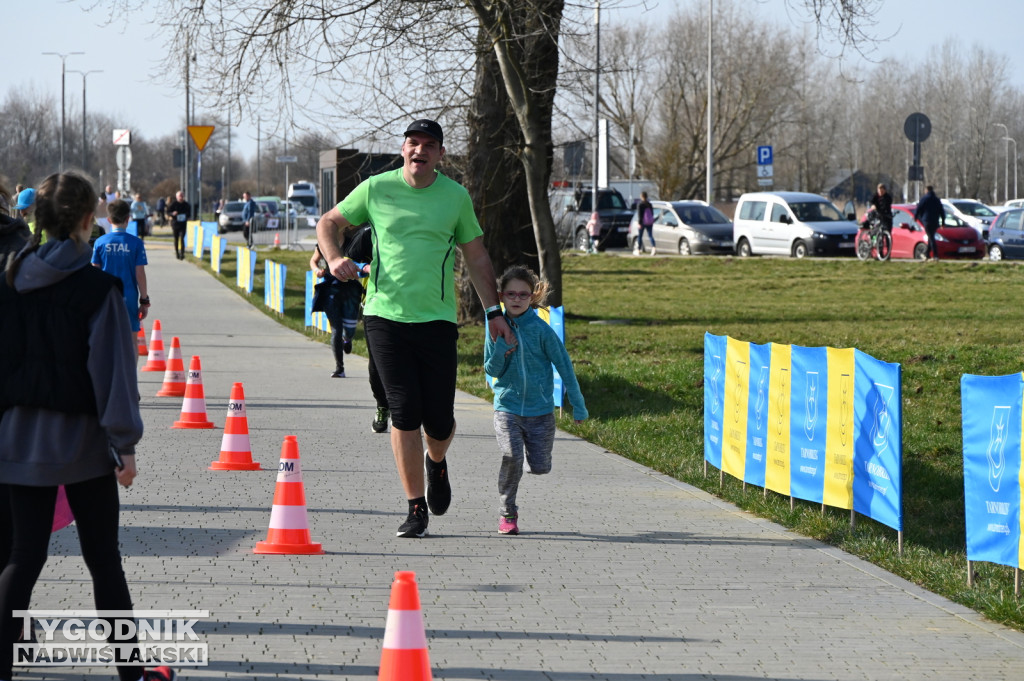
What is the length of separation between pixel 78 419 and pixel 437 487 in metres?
3.11

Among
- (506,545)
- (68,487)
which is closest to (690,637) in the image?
(506,545)

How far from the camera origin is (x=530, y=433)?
752cm

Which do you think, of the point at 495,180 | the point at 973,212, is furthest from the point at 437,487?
the point at 973,212

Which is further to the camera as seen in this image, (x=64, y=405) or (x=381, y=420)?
(x=381, y=420)

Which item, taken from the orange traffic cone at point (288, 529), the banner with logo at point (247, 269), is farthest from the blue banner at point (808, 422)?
the banner with logo at point (247, 269)

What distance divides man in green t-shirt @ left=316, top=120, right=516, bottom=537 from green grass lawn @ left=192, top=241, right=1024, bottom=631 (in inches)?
88.6

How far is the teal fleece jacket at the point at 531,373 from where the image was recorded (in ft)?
24.5

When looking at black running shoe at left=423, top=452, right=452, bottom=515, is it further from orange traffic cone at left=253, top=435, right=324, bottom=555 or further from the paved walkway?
orange traffic cone at left=253, top=435, right=324, bottom=555

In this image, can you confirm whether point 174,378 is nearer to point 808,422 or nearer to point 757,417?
point 757,417

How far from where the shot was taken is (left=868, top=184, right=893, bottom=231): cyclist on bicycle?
99.5ft

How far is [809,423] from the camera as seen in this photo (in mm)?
8062

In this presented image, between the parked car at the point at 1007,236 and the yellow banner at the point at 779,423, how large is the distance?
A: 84.6 feet

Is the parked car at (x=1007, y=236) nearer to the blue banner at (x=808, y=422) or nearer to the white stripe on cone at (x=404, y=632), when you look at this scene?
the blue banner at (x=808, y=422)

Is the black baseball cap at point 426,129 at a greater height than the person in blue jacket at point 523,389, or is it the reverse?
the black baseball cap at point 426,129
